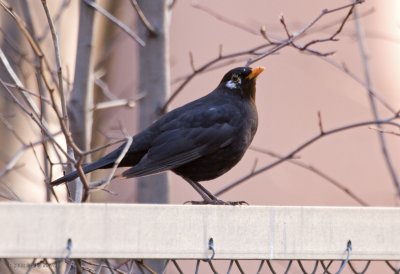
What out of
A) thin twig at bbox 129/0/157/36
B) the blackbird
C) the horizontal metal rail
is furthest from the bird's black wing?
the horizontal metal rail

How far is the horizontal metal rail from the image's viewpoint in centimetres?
207

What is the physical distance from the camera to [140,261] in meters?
2.19

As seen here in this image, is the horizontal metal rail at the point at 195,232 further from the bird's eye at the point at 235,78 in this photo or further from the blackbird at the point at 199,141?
the bird's eye at the point at 235,78

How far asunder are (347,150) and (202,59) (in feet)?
4.39

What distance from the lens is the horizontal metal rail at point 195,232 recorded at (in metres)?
2.07

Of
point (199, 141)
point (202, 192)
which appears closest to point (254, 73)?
point (199, 141)

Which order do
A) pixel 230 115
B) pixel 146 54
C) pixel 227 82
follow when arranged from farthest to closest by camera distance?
pixel 227 82, pixel 230 115, pixel 146 54

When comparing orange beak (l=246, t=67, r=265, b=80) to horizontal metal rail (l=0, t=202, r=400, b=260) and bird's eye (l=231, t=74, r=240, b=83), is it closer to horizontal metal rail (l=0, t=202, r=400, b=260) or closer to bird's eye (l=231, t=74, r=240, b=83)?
bird's eye (l=231, t=74, r=240, b=83)

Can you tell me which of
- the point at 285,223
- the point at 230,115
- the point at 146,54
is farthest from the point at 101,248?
the point at 230,115

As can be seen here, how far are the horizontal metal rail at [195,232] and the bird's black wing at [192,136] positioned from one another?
153 cm

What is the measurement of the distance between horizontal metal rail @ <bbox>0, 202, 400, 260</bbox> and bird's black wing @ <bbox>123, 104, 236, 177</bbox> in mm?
1531

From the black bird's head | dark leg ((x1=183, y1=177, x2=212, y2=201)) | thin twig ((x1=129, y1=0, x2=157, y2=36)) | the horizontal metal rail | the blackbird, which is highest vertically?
the black bird's head

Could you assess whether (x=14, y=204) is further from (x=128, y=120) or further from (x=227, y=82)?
(x=128, y=120)

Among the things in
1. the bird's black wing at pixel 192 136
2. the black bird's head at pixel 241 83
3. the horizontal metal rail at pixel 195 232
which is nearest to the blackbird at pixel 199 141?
the bird's black wing at pixel 192 136
